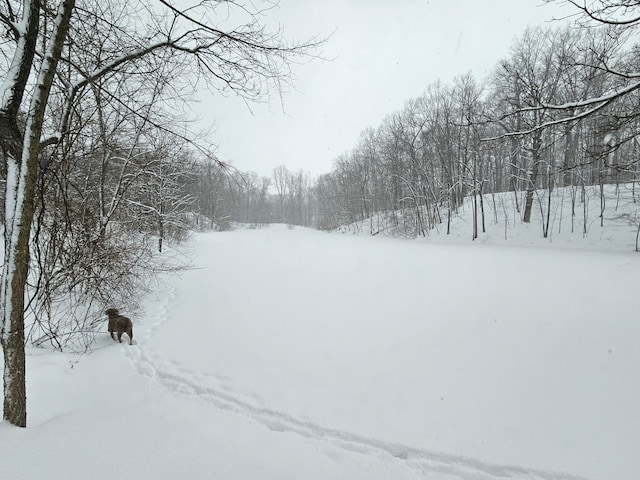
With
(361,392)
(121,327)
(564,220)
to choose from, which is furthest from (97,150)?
(564,220)

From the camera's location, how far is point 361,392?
3586 mm

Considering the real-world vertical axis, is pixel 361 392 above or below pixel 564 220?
below

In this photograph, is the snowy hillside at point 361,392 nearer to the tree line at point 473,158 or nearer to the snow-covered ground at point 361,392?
the snow-covered ground at point 361,392

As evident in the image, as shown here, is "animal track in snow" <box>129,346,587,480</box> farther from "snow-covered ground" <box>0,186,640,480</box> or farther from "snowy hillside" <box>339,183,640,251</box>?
"snowy hillside" <box>339,183,640,251</box>

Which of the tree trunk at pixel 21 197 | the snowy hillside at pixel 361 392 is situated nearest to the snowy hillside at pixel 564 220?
the snowy hillside at pixel 361 392

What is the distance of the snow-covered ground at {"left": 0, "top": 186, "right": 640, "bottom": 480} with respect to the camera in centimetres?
243

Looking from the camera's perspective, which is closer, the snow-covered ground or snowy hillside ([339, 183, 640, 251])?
the snow-covered ground

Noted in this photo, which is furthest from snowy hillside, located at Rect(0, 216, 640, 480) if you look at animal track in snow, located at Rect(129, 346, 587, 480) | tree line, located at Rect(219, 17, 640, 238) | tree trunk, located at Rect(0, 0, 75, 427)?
tree line, located at Rect(219, 17, 640, 238)

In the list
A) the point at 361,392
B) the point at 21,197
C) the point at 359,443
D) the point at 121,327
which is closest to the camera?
the point at 21,197

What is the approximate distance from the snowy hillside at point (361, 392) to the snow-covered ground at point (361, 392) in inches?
0.7

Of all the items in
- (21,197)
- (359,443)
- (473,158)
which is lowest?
(359,443)

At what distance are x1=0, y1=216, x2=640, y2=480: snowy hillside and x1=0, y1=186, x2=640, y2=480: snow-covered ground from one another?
2 cm

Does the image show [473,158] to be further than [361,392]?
Yes

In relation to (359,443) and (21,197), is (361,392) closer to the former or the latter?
(359,443)
